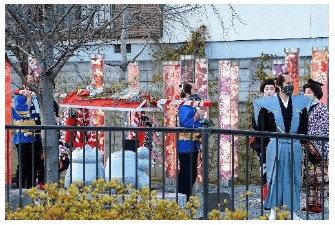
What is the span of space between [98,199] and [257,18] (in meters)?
11.7

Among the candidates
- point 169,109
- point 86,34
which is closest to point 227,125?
point 169,109

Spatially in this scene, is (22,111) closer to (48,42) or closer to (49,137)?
(49,137)

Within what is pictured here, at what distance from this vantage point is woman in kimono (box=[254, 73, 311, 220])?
31.9ft

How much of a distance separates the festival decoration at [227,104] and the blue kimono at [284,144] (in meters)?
3.65

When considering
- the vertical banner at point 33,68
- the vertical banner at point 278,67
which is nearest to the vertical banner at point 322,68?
the vertical banner at point 278,67

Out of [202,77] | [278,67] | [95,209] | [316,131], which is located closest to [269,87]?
[278,67]

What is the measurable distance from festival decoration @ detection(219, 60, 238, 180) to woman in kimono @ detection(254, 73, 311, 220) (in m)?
3.64

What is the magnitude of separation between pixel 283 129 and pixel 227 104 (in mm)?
3988

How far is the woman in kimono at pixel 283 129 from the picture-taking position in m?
9.73

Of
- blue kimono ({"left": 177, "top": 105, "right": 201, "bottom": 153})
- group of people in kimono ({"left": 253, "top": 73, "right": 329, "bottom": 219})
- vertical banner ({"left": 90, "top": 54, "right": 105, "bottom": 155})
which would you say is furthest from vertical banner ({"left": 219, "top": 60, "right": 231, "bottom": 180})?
group of people in kimono ({"left": 253, "top": 73, "right": 329, "bottom": 219})

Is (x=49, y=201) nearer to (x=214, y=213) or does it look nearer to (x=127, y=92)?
(x=214, y=213)

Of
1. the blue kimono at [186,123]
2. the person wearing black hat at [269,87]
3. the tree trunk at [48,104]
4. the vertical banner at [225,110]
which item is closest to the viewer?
the tree trunk at [48,104]

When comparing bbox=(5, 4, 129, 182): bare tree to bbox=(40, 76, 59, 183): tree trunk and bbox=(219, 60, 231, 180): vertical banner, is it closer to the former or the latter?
bbox=(40, 76, 59, 183): tree trunk

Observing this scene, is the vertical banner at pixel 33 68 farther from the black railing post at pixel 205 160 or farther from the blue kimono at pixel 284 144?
the black railing post at pixel 205 160
